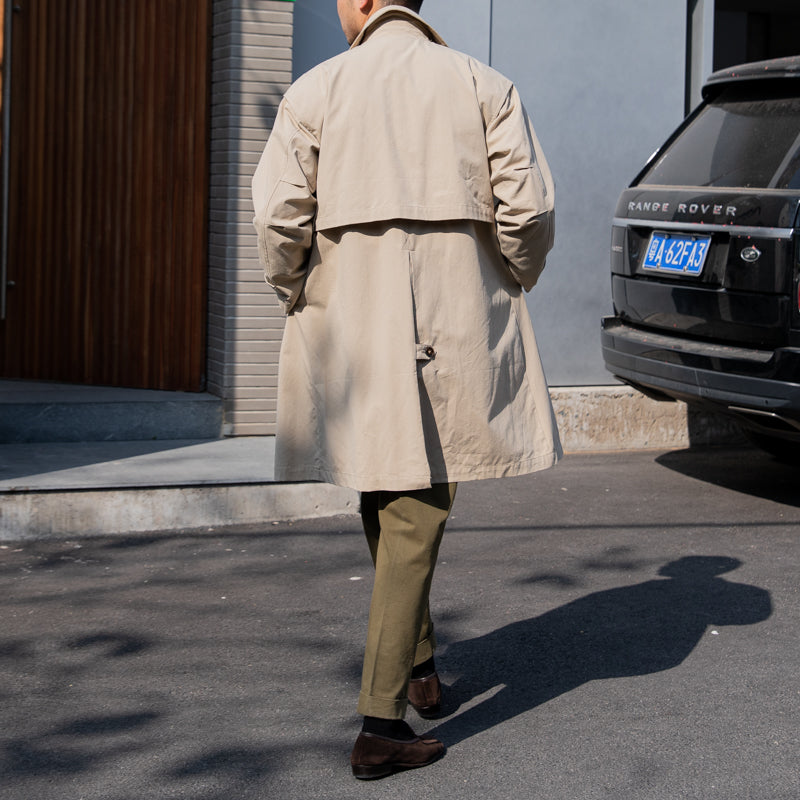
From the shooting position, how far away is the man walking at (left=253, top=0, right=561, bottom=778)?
301cm

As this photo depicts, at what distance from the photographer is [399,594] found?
3.06 meters

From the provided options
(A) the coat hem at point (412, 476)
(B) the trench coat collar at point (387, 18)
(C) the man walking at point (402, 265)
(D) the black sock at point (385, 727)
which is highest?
Answer: (B) the trench coat collar at point (387, 18)

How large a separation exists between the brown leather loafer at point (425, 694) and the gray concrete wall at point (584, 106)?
4.37 metres

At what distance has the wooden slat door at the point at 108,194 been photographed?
7016mm

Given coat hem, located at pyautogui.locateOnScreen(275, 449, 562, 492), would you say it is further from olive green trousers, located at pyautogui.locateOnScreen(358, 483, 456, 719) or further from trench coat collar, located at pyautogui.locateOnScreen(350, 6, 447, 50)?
trench coat collar, located at pyautogui.locateOnScreen(350, 6, 447, 50)

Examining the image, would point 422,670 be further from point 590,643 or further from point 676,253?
point 676,253

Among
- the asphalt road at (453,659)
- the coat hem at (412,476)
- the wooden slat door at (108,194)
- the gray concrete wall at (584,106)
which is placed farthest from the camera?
the gray concrete wall at (584,106)

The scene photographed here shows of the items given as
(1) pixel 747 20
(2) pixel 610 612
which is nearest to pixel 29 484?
(2) pixel 610 612

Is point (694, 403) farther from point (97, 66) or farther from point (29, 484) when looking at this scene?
point (97, 66)

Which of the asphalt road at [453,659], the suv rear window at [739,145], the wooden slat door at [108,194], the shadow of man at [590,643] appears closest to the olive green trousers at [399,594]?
the asphalt road at [453,659]

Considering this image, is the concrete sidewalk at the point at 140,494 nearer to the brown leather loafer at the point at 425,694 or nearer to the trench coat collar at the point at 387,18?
the brown leather loafer at the point at 425,694

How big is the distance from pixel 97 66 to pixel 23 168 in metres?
0.73

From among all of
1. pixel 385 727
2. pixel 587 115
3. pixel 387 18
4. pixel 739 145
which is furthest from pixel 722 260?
pixel 385 727

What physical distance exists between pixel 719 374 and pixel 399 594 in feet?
9.56
